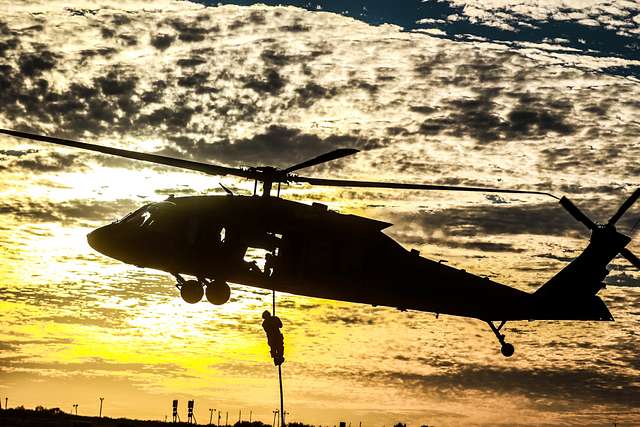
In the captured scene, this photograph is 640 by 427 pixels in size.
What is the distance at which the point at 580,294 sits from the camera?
103ft

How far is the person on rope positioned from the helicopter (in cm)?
117

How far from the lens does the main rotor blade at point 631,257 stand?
2896 centimetres

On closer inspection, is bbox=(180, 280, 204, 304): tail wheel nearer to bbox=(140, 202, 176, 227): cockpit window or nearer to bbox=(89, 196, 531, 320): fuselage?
bbox=(89, 196, 531, 320): fuselage

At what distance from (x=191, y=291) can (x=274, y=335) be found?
3.24 m

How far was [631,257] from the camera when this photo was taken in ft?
97.3

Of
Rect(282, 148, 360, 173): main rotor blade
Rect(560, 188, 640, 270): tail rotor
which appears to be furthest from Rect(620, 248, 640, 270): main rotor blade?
Rect(282, 148, 360, 173): main rotor blade

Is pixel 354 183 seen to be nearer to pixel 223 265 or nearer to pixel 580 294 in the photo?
pixel 223 265

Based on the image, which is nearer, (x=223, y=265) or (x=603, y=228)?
(x=223, y=265)

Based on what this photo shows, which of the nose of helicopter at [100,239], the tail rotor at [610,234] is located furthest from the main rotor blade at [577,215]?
the nose of helicopter at [100,239]

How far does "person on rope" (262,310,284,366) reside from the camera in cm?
2486

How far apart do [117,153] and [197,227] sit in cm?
363

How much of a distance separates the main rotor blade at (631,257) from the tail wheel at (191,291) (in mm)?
Result: 17053

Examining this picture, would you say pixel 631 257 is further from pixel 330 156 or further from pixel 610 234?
pixel 330 156

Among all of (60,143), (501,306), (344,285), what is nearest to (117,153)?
(60,143)
